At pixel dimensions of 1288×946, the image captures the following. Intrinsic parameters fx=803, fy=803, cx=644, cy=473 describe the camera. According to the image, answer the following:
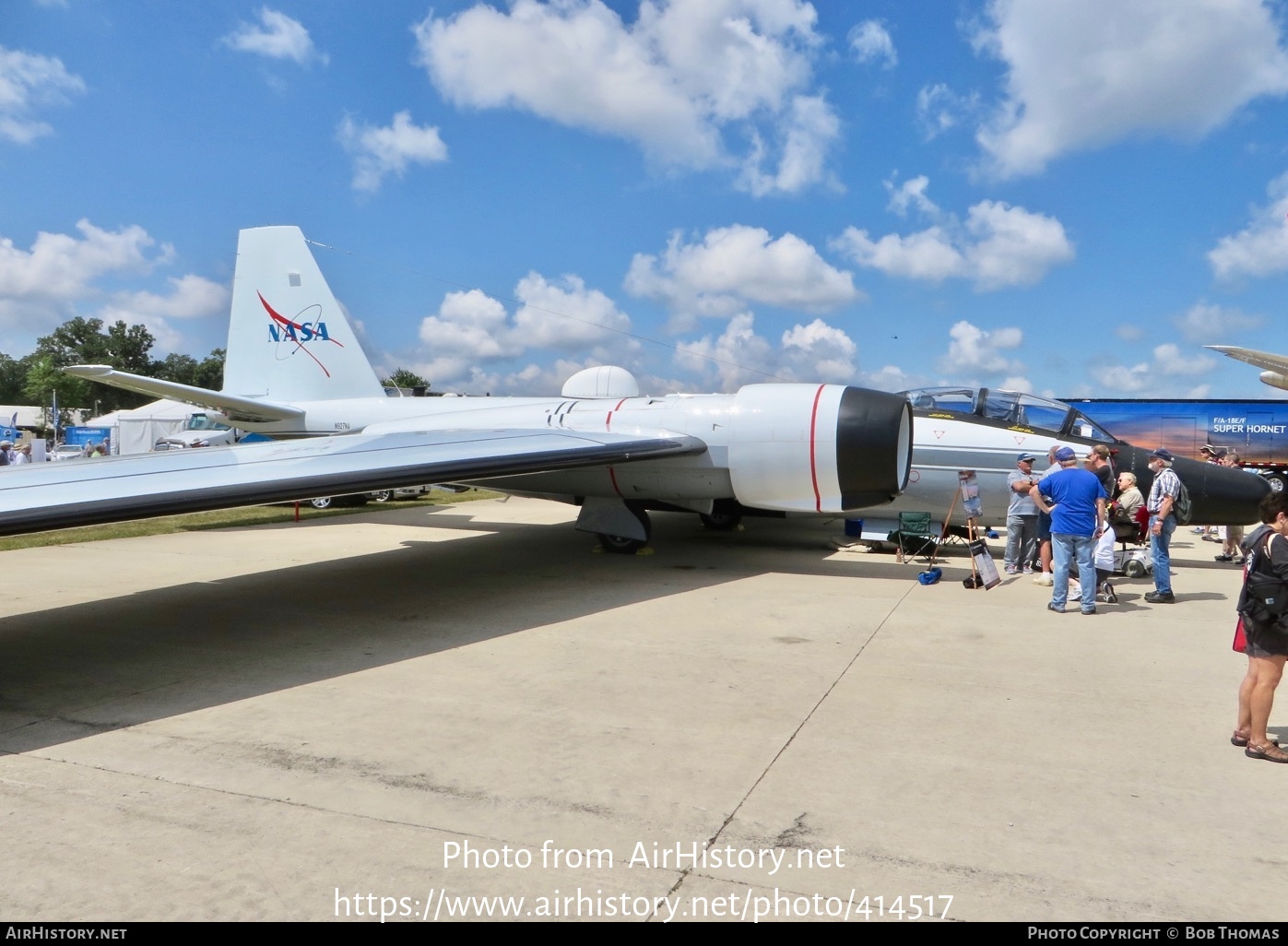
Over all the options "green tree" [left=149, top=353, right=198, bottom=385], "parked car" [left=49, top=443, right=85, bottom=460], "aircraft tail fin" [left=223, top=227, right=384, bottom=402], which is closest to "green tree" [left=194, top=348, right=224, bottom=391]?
"green tree" [left=149, top=353, right=198, bottom=385]

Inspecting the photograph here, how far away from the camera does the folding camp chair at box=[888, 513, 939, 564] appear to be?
34.7 ft

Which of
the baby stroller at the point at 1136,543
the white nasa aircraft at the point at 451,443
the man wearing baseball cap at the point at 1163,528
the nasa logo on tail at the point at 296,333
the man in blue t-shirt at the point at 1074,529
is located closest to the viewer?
the white nasa aircraft at the point at 451,443

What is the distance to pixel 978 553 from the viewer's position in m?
8.84

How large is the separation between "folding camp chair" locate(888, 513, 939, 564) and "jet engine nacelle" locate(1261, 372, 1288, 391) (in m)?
16.4

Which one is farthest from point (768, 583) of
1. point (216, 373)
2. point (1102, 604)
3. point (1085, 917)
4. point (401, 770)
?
point (216, 373)

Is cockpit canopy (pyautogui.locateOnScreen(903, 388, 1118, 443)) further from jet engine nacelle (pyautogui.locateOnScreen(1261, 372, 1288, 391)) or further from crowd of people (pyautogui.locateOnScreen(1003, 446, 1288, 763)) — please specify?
jet engine nacelle (pyautogui.locateOnScreen(1261, 372, 1288, 391))

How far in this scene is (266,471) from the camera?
633 centimetres

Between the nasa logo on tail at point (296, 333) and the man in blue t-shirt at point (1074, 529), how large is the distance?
37.4 ft

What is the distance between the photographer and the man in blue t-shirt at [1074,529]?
777cm

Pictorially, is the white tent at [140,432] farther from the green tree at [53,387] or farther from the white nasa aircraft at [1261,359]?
the green tree at [53,387]

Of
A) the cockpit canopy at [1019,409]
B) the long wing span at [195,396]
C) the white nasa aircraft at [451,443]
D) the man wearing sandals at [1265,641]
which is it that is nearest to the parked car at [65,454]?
the long wing span at [195,396]

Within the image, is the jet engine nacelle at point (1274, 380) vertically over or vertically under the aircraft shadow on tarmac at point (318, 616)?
over

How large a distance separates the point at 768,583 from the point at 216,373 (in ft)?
349
